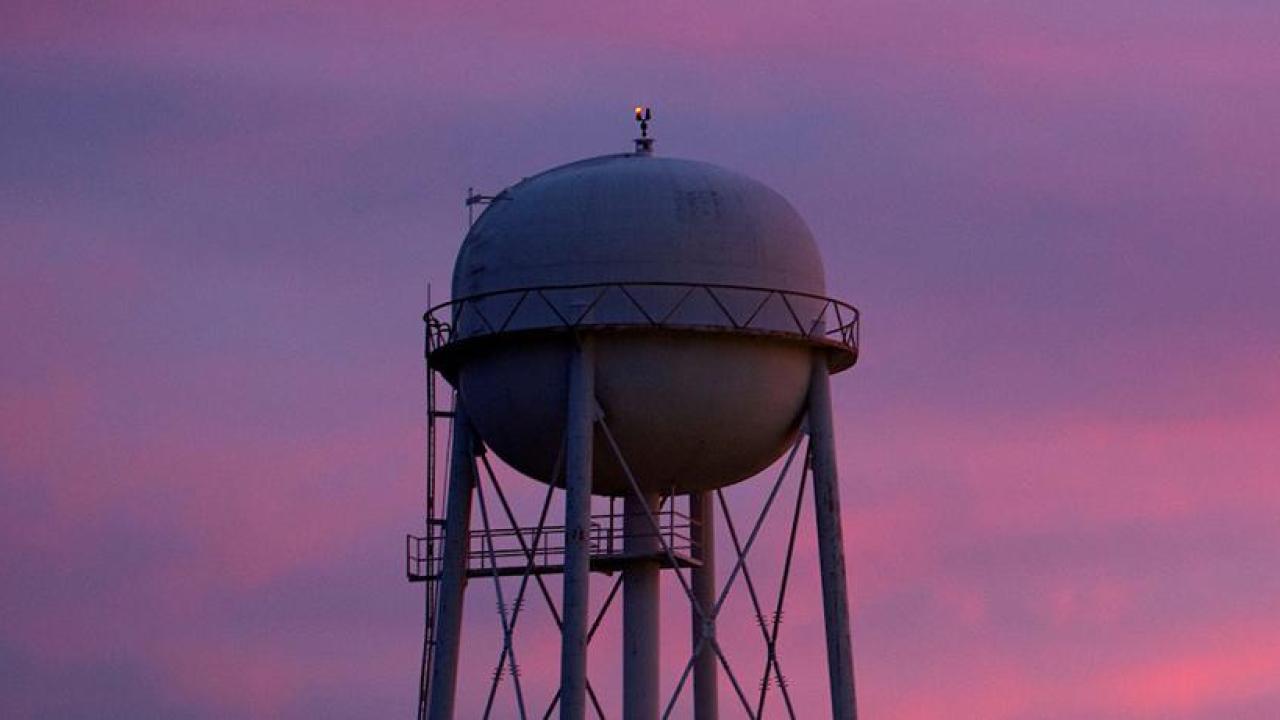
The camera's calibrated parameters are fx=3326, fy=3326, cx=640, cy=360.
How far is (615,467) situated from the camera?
55.2 meters

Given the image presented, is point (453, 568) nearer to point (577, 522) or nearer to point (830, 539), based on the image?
point (577, 522)

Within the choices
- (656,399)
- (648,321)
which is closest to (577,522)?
(656,399)

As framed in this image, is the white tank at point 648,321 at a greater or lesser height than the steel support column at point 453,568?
greater

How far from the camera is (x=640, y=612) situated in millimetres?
57344

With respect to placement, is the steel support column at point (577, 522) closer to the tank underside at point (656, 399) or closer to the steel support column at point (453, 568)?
the tank underside at point (656, 399)

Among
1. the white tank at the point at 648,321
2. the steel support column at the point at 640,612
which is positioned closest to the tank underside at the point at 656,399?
the white tank at the point at 648,321

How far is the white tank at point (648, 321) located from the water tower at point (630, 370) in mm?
36

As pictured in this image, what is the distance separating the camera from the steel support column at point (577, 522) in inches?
2110

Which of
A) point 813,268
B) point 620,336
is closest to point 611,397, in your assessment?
point 620,336

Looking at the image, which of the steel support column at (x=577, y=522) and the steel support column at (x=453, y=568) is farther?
the steel support column at (x=453, y=568)

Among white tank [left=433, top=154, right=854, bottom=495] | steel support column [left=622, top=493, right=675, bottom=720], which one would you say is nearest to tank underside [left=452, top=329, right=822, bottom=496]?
white tank [left=433, top=154, right=854, bottom=495]

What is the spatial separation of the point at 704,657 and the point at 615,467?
4.98 m

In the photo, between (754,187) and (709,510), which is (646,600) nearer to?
(709,510)

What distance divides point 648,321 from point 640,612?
6085 millimetres
